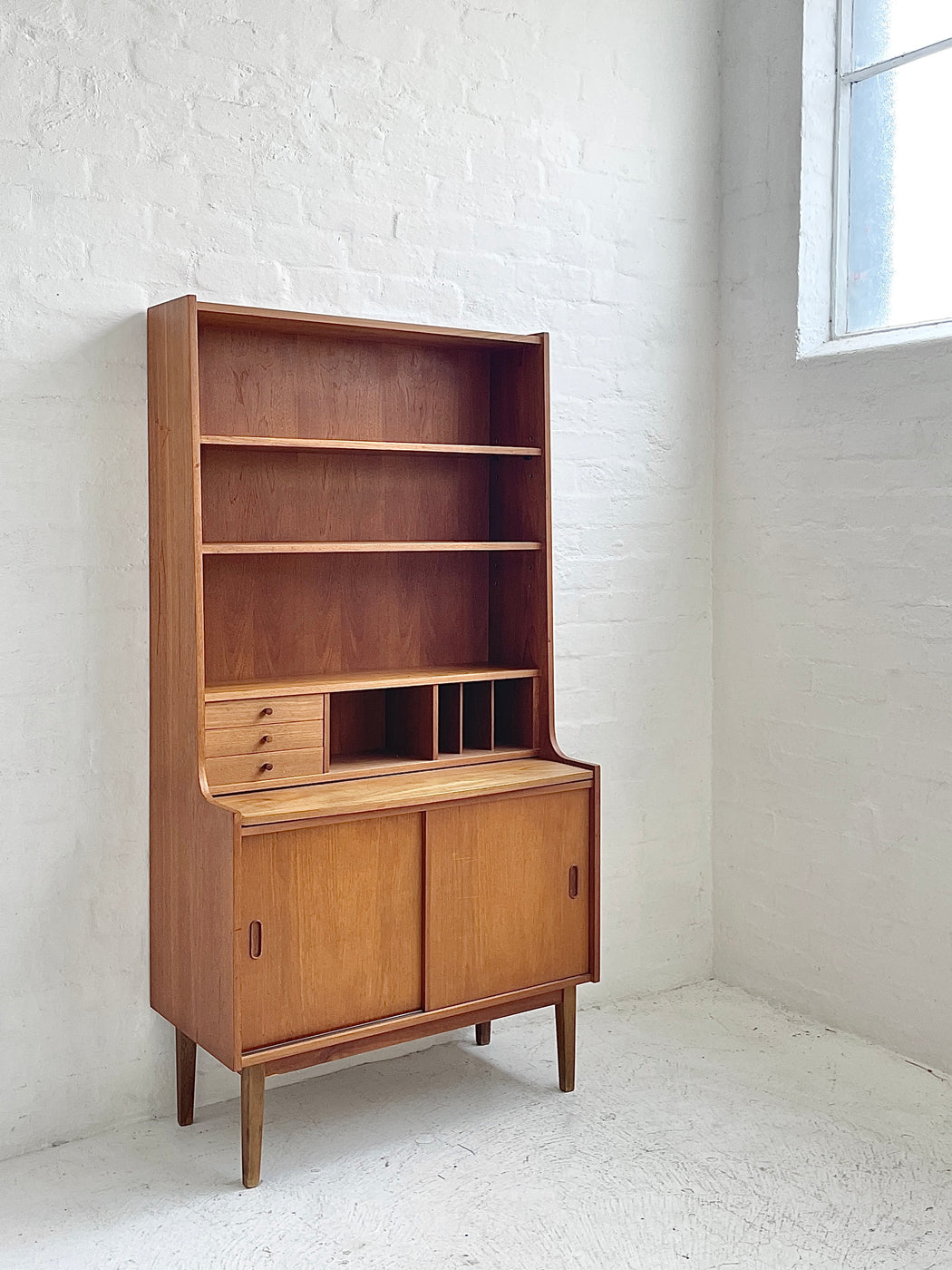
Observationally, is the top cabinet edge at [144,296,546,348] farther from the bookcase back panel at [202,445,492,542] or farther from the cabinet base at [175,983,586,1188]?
the cabinet base at [175,983,586,1188]

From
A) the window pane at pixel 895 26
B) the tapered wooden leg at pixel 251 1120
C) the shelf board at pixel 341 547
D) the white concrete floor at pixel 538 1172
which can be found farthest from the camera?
the window pane at pixel 895 26

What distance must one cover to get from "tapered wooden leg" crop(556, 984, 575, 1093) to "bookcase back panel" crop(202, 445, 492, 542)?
1199 mm

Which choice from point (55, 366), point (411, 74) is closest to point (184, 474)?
point (55, 366)

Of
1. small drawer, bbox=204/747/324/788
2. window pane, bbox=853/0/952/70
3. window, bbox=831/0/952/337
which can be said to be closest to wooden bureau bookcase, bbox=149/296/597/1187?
small drawer, bbox=204/747/324/788

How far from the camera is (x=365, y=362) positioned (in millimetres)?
3109

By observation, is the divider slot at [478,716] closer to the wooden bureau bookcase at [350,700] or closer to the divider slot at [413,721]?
the wooden bureau bookcase at [350,700]

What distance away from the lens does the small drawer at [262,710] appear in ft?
8.98

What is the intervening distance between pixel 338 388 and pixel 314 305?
207mm

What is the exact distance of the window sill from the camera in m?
3.25

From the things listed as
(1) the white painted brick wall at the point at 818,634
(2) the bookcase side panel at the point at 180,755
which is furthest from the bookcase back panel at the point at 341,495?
(1) the white painted brick wall at the point at 818,634

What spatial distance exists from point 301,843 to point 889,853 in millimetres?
1657

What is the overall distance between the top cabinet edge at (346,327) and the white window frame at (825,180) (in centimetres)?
93

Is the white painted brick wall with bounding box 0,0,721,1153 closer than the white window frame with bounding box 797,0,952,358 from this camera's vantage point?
Yes

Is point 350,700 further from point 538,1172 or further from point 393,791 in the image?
point 538,1172
